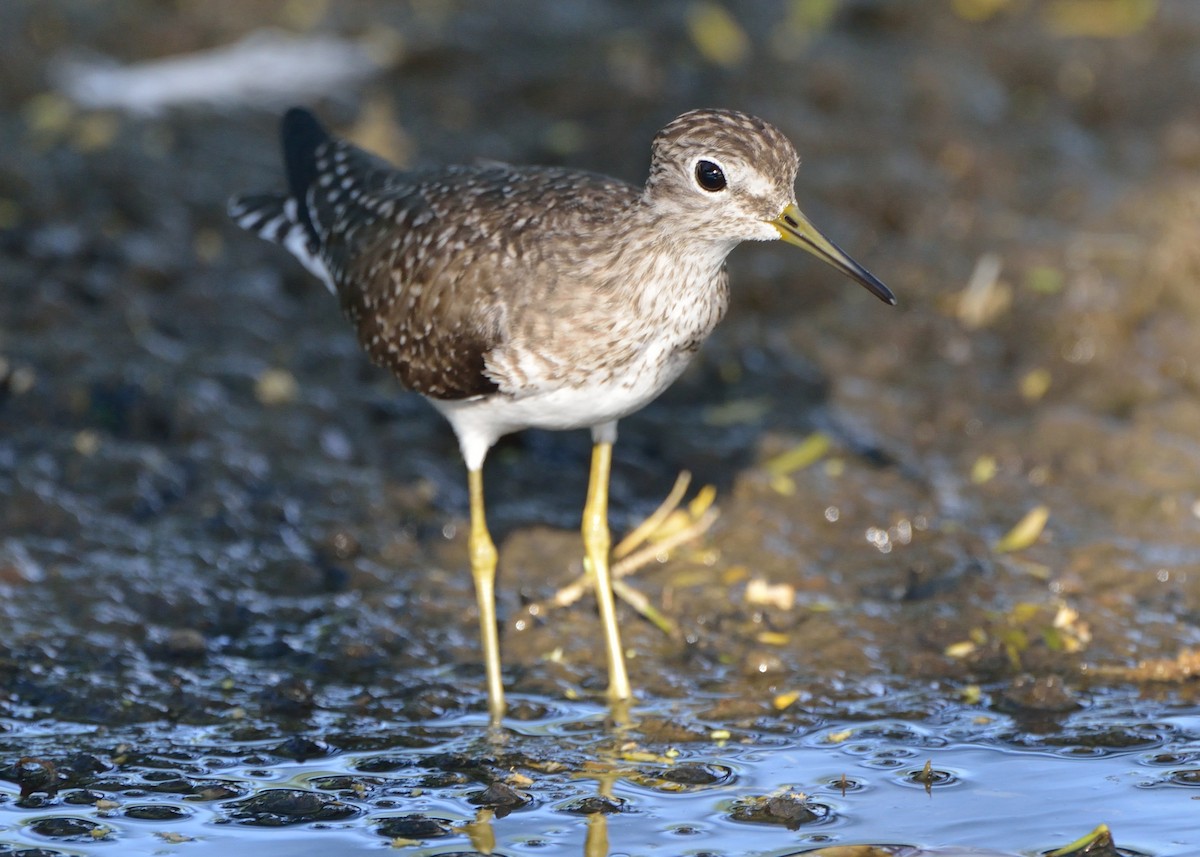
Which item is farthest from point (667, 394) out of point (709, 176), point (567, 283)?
point (709, 176)

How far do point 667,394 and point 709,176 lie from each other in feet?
9.31

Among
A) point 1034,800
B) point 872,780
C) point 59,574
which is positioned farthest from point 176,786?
point 1034,800

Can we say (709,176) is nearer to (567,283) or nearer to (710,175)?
(710,175)

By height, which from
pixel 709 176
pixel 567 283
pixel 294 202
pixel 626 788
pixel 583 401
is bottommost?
pixel 626 788

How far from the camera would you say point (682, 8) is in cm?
1126

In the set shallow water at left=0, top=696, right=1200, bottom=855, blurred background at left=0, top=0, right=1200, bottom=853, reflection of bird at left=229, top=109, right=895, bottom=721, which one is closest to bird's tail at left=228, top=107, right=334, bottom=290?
reflection of bird at left=229, top=109, right=895, bottom=721

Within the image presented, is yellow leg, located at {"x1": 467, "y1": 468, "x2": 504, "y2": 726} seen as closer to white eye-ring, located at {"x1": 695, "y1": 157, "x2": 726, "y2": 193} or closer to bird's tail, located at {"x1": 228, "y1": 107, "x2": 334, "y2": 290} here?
bird's tail, located at {"x1": 228, "y1": 107, "x2": 334, "y2": 290}

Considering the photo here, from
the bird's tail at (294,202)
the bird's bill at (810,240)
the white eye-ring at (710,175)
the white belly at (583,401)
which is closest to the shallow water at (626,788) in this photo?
the white belly at (583,401)

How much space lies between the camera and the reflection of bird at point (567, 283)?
624cm

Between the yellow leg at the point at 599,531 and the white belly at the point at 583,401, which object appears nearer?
the white belly at the point at 583,401

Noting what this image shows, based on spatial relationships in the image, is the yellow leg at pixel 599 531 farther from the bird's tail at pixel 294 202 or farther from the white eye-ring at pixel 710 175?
the bird's tail at pixel 294 202

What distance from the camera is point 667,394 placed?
353 inches

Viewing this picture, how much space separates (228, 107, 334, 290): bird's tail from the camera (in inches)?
318

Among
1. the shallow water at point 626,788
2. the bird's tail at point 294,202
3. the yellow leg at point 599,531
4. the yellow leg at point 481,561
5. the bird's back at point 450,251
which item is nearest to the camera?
the shallow water at point 626,788
